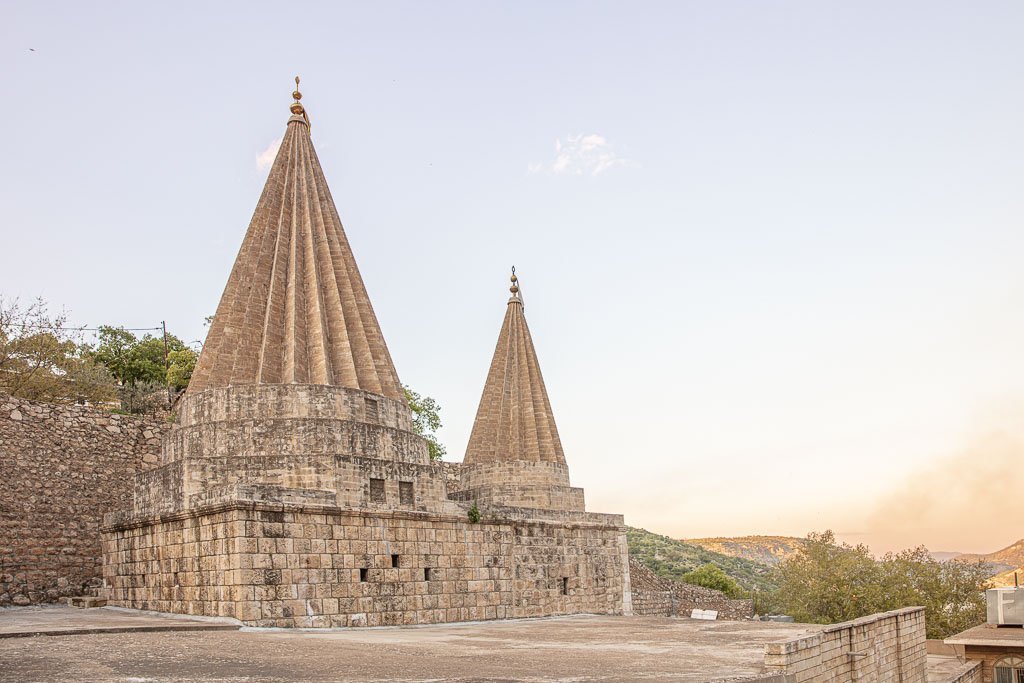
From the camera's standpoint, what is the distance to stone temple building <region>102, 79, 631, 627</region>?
1120cm

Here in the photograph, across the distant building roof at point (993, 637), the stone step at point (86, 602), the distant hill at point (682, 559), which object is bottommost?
the distant hill at point (682, 559)

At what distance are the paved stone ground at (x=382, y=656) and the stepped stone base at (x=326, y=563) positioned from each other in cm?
71

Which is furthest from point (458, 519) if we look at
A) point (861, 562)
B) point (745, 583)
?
point (745, 583)

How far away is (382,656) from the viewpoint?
25.5ft

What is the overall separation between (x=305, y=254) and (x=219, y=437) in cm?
390

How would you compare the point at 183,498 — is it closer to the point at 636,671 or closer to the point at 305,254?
the point at 305,254

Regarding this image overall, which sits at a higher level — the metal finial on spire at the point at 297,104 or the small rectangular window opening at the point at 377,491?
the metal finial on spire at the point at 297,104

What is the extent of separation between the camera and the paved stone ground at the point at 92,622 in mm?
9258

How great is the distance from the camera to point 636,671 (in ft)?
23.4

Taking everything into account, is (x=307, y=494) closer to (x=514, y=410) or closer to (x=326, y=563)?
(x=326, y=563)

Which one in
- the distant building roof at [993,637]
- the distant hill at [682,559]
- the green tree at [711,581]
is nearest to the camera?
the distant building roof at [993,637]

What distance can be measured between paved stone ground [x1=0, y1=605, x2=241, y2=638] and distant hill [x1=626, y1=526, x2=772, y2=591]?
3012cm

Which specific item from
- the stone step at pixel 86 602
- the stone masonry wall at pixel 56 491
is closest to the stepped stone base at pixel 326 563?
the stone step at pixel 86 602

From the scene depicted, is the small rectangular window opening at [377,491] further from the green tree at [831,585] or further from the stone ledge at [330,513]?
the green tree at [831,585]
